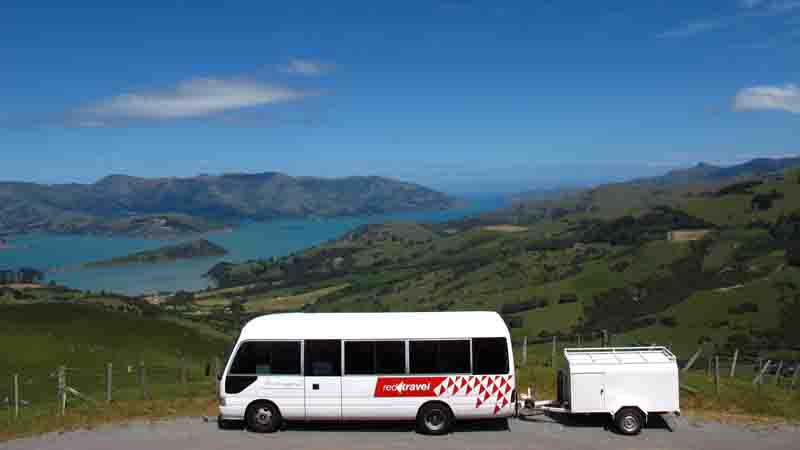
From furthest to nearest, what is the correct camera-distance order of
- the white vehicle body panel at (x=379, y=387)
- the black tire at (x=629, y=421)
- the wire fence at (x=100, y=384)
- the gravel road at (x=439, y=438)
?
1. the wire fence at (x=100, y=384)
2. the white vehicle body panel at (x=379, y=387)
3. the black tire at (x=629, y=421)
4. the gravel road at (x=439, y=438)

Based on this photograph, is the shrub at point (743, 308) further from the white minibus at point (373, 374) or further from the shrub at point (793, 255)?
the white minibus at point (373, 374)

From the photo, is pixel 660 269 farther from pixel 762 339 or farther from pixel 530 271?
pixel 762 339

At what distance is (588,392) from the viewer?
17.7m

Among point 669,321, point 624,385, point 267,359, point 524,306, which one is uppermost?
point 267,359

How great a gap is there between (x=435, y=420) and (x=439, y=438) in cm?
48

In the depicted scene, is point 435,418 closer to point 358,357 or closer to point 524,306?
point 358,357

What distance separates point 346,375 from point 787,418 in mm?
12107

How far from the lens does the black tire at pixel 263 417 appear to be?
1788 centimetres

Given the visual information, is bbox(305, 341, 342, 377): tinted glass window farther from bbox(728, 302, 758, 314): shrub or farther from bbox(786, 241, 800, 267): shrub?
bbox(786, 241, 800, 267): shrub

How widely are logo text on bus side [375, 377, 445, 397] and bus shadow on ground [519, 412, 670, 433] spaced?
124 inches

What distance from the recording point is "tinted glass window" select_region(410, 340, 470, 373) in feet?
57.7

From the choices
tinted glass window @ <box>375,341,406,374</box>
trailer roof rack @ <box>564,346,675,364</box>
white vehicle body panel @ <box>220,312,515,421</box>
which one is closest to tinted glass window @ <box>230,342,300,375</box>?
white vehicle body panel @ <box>220,312,515,421</box>

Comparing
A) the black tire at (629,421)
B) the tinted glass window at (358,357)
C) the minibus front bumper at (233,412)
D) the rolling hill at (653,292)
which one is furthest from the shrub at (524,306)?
the minibus front bumper at (233,412)

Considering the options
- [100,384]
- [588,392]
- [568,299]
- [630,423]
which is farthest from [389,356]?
[568,299]
